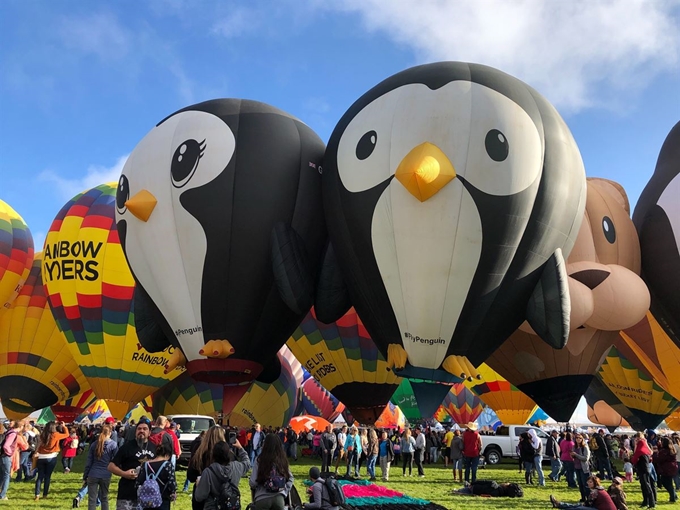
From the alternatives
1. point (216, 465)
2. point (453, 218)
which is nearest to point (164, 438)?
point (216, 465)

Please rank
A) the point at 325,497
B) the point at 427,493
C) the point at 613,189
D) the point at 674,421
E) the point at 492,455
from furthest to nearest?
the point at 674,421 < the point at 492,455 < the point at 613,189 < the point at 427,493 < the point at 325,497

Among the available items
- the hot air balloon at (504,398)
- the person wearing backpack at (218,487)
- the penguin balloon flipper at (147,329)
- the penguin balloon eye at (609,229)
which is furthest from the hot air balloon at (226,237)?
the hot air balloon at (504,398)

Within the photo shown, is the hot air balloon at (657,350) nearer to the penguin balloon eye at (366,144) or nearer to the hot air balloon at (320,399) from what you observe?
the penguin balloon eye at (366,144)

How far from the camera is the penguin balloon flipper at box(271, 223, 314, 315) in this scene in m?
12.2

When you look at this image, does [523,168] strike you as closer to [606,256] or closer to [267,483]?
[606,256]

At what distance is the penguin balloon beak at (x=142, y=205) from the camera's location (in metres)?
12.8

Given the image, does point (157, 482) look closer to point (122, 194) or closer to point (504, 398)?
point (122, 194)

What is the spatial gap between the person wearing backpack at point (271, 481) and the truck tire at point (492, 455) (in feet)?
43.2

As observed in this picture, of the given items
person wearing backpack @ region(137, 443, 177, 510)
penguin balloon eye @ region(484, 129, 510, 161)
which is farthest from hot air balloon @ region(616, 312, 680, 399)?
person wearing backpack @ region(137, 443, 177, 510)

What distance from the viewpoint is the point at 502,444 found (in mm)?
16750

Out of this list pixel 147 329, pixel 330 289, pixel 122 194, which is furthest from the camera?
pixel 147 329

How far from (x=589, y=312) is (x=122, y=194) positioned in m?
9.51

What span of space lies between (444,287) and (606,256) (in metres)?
5.00

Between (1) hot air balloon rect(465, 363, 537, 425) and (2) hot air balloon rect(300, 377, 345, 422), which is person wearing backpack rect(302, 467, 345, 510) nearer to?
(1) hot air balloon rect(465, 363, 537, 425)
